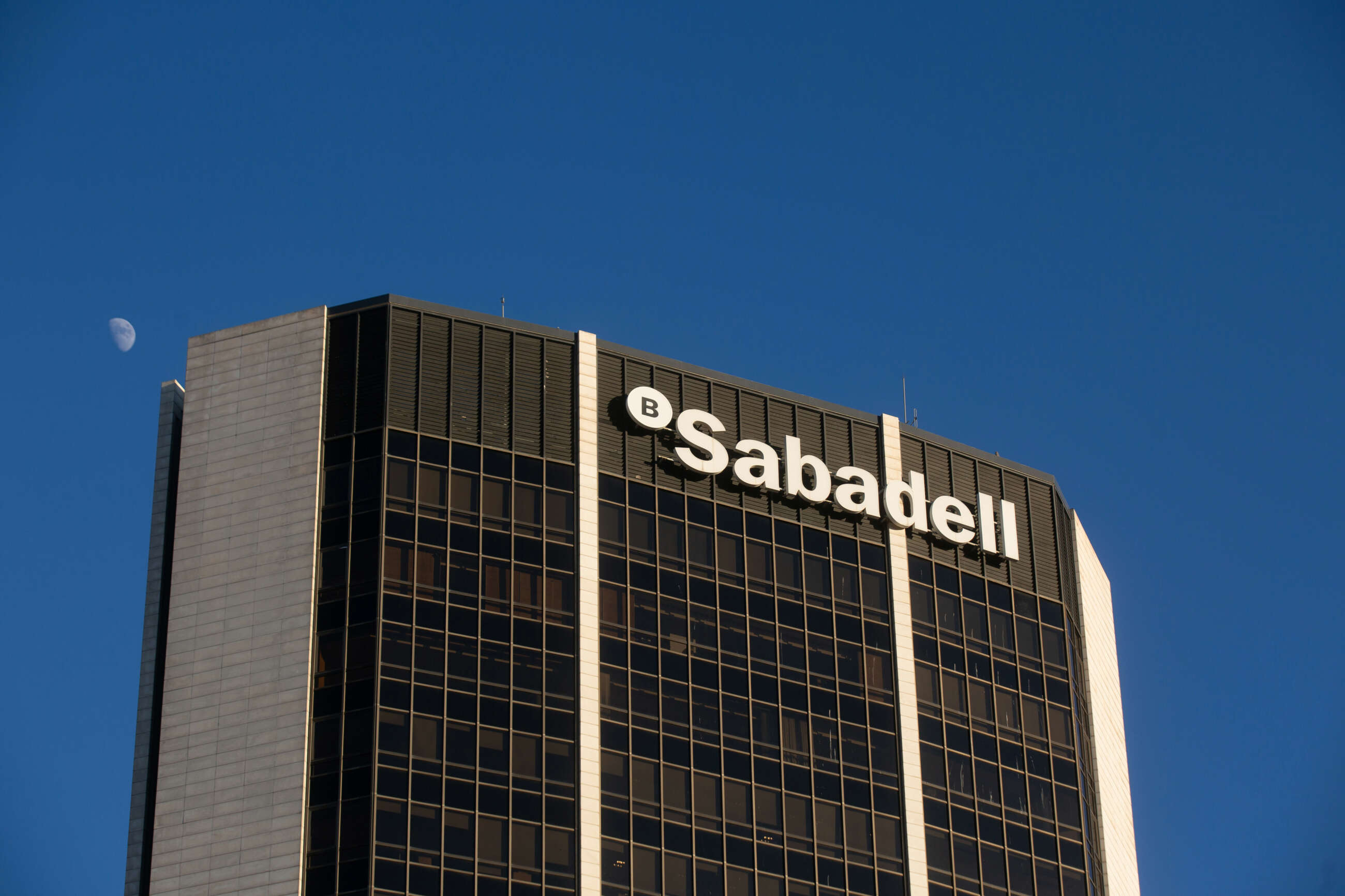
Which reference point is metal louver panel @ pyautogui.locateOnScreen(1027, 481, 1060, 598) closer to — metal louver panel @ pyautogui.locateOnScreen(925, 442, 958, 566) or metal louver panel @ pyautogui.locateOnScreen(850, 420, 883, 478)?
metal louver panel @ pyautogui.locateOnScreen(925, 442, 958, 566)

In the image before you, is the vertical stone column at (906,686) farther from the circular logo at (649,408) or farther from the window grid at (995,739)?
the circular logo at (649,408)

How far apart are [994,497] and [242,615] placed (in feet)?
136

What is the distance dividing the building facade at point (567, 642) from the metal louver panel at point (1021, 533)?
0.49 metres

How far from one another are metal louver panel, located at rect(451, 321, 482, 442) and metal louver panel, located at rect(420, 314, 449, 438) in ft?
1.40

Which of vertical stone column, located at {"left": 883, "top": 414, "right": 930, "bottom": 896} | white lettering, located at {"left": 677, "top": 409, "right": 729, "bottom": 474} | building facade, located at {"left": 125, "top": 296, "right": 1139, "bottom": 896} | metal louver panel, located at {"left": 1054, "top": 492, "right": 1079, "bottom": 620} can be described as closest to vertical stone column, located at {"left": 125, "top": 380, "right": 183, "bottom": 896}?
building facade, located at {"left": 125, "top": 296, "right": 1139, "bottom": 896}

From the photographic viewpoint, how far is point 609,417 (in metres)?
123

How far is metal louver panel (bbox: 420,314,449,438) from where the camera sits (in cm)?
11794

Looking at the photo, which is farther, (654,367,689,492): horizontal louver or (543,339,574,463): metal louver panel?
(654,367,689,492): horizontal louver

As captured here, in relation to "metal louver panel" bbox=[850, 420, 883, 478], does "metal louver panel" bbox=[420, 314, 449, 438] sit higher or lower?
lower

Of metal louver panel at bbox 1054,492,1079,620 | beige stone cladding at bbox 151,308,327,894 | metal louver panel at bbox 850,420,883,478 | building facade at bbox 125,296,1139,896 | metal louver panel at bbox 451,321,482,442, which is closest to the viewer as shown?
beige stone cladding at bbox 151,308,327,894

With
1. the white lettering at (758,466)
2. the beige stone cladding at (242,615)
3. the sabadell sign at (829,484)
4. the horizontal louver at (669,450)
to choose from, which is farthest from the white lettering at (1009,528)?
the beige stone cladding at (242,615)

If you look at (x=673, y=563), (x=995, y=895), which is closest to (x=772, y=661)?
(x=673, y=563)

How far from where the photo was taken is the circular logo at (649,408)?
123 m

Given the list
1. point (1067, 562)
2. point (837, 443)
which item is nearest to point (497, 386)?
point (837, 443)
